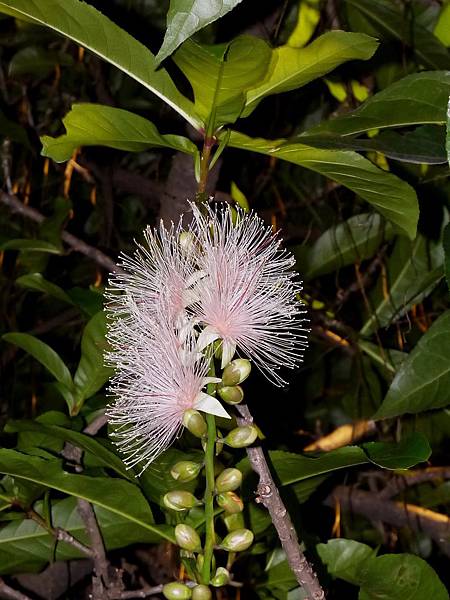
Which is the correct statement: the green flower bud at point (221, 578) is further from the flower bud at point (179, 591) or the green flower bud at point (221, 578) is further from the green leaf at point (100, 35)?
the green leaf at point (100, 35)

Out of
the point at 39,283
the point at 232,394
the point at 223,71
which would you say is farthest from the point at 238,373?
the point at 39,283

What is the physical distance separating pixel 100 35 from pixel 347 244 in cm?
62

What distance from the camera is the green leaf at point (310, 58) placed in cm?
64

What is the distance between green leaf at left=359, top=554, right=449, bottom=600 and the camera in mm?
753

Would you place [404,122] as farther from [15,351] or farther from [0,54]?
[0,54]

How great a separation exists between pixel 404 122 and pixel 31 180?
111 cm

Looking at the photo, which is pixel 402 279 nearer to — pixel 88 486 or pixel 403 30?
pixel 403 30

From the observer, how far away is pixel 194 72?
2.03ft

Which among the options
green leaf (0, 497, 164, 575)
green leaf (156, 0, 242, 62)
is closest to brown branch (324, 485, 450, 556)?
→ green leaf (0, 497, 164, 575)

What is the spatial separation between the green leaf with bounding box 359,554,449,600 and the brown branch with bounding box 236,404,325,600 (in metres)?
0.18

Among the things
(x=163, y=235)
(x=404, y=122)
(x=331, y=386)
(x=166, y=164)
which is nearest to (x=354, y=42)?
(x=404, y=122)

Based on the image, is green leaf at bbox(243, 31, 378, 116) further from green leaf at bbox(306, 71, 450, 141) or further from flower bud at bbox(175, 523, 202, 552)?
flower bud at bbox(175, 523, 202, 552)

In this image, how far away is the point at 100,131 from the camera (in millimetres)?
657

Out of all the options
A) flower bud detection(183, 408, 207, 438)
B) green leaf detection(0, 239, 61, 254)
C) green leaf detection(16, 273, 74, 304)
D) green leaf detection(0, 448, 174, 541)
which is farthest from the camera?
green leaf detection(0, 239, 61, 254)
